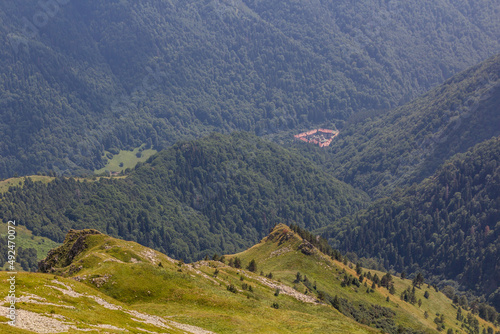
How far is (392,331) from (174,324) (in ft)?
338

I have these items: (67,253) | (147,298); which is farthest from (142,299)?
(67,253)

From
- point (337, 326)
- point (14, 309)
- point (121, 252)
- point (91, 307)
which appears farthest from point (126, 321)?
point (337, 326)

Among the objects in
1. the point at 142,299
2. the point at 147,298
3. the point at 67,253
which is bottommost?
the point at 142,299

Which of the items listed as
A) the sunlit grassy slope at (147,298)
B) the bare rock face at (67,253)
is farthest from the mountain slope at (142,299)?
the bare rock face at (67,253)

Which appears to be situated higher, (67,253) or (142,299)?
(67,253)

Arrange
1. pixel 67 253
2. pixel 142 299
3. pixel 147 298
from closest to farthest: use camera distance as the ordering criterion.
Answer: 1. pixel 142 299
2. pixel 147 298
3. pixel 67 253

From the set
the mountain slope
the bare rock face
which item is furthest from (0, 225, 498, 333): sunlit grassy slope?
the bare rock face

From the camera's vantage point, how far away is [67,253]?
157625 millimetres

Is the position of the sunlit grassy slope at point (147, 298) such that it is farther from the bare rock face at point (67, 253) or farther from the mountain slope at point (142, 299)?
the bare rock face at point (67, 253)

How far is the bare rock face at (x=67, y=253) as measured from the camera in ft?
503

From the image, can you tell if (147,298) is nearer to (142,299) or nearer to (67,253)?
(142,299)

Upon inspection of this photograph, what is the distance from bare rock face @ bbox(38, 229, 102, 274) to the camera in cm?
15338

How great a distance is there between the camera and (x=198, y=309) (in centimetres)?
12531

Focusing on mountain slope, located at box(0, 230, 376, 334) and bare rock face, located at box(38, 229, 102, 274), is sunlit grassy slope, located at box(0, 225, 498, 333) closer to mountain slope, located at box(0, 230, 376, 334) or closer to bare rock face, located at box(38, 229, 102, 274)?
mountain slope, located at box(0, 230, 376, 334)
